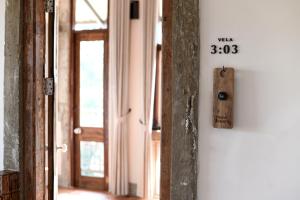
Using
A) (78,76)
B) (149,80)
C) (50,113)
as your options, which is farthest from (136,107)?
(50,113)

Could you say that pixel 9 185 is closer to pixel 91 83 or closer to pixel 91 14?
pixel 91 83

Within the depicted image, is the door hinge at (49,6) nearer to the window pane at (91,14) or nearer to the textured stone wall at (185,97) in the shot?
the textured stone wall at (185,97)

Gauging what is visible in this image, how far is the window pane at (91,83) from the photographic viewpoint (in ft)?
17.6

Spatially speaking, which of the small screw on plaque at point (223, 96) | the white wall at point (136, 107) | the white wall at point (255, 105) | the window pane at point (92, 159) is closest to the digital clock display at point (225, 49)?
the white wall at point (255, 105)

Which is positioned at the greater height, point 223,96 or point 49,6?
point 49,6

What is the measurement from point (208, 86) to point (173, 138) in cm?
34

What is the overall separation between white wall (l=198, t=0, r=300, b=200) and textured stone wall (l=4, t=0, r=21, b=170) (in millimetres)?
1206

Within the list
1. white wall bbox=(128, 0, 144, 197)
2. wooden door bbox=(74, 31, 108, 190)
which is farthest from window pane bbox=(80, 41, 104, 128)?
white wall bbox=(128, 0, 144, 197)

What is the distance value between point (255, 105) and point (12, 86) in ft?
5.01

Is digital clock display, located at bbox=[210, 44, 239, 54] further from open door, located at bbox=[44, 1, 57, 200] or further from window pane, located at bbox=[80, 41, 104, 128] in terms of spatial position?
window pane, located at bbox=[80, 41, 104, 128]

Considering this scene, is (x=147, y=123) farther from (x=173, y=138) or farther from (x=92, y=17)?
(x=173, y=138)

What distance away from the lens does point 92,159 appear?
546 cm

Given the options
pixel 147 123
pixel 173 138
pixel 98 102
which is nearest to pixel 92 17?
pixel 98 102

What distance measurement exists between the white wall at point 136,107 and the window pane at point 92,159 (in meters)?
0.53
